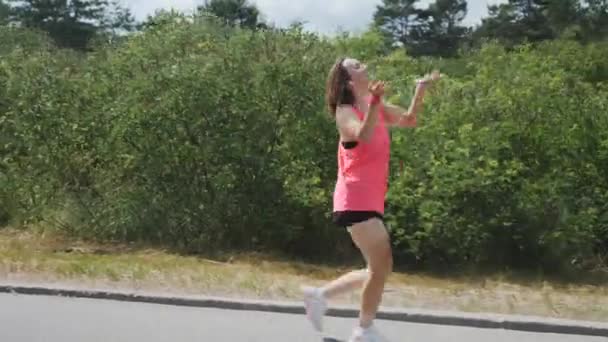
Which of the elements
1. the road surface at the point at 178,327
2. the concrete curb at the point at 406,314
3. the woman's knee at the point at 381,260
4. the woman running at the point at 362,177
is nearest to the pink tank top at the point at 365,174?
the woman running at the point at 362,177

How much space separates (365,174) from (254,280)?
377 cm

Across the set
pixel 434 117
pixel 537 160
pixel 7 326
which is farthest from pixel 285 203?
pixel 7 326

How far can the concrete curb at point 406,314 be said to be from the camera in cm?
745

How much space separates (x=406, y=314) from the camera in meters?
7.73

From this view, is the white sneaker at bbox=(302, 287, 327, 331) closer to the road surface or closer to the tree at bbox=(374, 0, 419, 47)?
the road surface

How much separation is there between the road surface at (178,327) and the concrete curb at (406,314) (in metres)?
0.10

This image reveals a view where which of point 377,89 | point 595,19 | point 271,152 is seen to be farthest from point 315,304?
point 595,19

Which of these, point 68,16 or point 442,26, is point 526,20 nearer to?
point 442,26

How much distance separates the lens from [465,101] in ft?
39.6

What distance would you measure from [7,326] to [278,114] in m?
5.87

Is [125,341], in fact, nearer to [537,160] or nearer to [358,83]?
[358,83]

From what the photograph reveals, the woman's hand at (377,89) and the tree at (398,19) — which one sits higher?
the tree at (398,19)

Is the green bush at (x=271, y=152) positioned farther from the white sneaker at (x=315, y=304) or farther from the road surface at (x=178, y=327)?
the white sneaker at (x=315, y=304)

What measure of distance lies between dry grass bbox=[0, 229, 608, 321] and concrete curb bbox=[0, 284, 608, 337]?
12.9 inches
